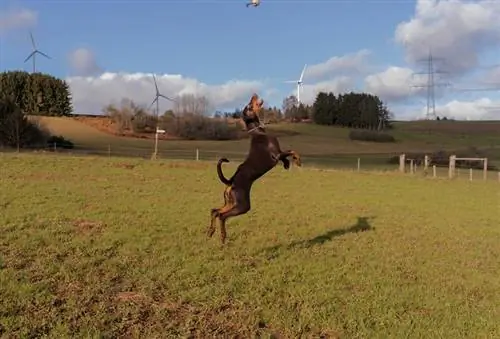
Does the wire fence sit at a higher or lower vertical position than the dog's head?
lower

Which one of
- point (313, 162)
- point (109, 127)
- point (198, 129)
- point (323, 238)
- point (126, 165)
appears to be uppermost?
point (109, 127)

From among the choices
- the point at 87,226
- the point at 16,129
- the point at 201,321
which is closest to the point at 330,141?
the point at 16,129

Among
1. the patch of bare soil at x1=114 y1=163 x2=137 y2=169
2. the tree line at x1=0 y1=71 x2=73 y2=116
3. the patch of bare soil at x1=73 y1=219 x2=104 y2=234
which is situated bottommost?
the patch of bare soil at x1=73 y1=219 x2=104 y2=234

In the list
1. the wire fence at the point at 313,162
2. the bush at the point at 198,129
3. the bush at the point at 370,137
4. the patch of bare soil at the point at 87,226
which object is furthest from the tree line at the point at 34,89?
the patch of bare soil at the point at 87,226

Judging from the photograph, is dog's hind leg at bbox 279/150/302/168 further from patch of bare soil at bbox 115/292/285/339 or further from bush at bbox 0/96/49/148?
bush at bbox 0/96/49/148

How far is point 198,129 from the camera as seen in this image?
110 m

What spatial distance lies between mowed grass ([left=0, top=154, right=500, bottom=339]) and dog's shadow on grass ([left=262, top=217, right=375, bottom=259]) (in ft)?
0.14

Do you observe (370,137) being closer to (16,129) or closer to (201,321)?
(16,129)

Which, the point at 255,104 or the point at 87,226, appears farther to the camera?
the point at 87,226

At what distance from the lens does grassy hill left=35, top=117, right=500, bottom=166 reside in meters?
81.0

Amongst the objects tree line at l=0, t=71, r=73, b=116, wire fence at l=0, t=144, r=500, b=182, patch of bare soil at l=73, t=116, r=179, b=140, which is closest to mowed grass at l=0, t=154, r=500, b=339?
wire fence at l=0, t=144, r=500, b=182

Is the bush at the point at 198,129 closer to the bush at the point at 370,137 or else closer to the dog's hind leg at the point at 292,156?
the bush at the point at 370,137

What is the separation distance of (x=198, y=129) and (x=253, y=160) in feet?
335

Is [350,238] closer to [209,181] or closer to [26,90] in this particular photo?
[209,181]
